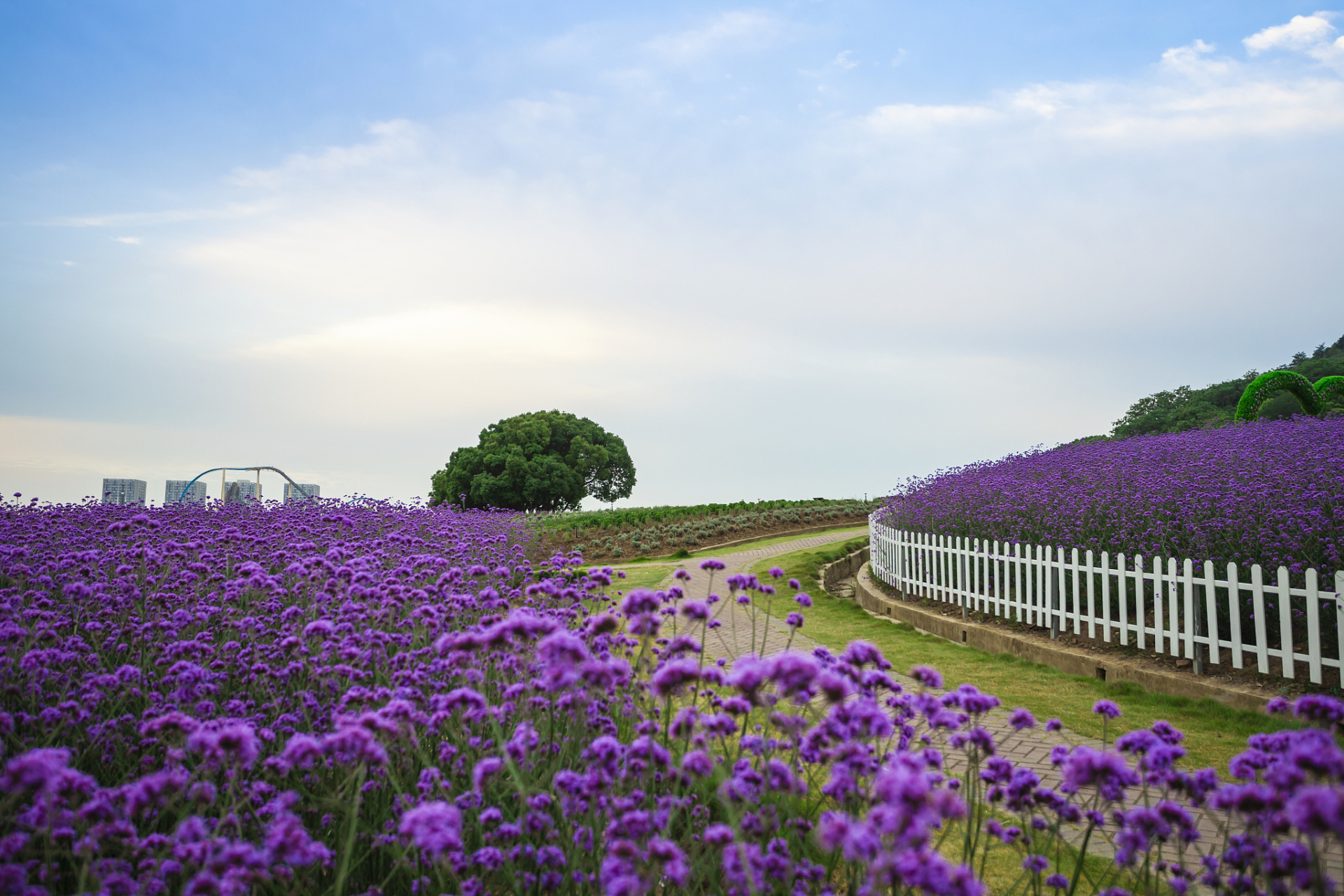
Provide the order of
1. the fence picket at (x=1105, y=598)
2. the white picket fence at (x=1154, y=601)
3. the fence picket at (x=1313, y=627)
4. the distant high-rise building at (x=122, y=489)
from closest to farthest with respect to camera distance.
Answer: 1. the fence picket at (x=1313, y=627)
2. the white picket fence at (x=1154, y=601)
3. the fence picket at (x=1105, y=598)
4. the distant high-rise building at (x=122, y=489)

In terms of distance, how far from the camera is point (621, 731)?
13.8 feet

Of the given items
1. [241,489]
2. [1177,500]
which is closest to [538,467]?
[241,489]

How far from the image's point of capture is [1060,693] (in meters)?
7.48

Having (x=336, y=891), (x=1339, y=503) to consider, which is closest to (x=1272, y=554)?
(x=1339, y=503)

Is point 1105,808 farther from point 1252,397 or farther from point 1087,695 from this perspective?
point 1252,397

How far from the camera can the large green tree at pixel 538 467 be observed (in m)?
38.7

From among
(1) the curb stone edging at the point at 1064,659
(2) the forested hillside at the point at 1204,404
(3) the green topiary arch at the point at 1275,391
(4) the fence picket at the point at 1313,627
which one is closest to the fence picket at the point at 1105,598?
(1) the curb stone edging at the point at 1064,659

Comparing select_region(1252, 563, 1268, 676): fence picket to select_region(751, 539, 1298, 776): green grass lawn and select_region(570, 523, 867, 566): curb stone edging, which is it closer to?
select_region(751, 539, 1298, 776): green grass lawn

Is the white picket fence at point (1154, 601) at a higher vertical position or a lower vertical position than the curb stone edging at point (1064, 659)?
higher

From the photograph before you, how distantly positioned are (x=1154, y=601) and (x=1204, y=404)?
3725 cm

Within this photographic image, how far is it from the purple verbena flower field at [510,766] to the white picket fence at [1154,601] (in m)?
2.11

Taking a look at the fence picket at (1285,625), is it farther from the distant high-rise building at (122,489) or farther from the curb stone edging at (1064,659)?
the distant high-rise building at (122,489)

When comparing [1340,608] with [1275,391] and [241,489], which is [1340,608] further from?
[241,489]

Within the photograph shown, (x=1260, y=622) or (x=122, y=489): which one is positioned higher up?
(x=122, y=489)
